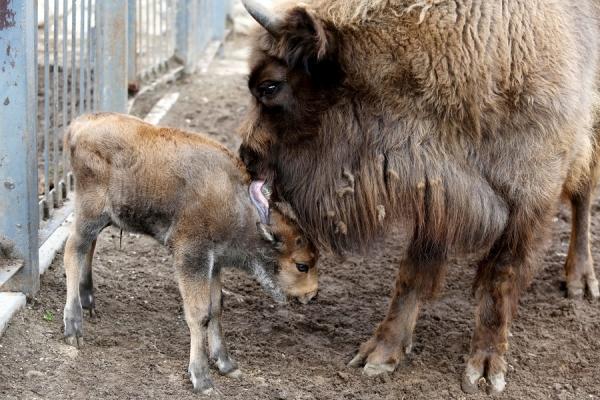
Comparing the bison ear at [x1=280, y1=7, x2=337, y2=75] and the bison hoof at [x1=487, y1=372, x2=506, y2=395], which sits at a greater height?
the bison ear at [x1=280, y1=7, x2=337, y2=75]

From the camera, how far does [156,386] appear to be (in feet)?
13.6

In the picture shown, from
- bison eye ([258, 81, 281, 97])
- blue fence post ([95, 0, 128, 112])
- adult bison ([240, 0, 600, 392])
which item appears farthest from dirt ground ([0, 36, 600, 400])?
blue fence post ([95, 0, 128, 112])

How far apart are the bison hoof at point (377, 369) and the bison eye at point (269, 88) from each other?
1394mm

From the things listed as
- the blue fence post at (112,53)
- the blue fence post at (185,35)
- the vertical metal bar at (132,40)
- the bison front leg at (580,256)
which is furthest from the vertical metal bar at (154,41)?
the bison front leg at (580,256)

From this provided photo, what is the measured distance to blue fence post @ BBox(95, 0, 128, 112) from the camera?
262 inches

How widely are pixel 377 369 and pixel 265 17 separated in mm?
1752

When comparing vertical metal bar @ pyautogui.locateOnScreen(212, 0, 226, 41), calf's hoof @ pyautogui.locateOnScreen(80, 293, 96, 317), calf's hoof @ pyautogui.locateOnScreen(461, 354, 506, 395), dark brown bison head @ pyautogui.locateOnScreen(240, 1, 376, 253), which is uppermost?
dark brown bison head @ pyautogui.locateOnScreen(240, 1, 376, 253)

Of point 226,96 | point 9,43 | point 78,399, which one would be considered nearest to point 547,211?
point 78,399

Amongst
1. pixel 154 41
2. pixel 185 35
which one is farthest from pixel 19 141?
pixel 185 35

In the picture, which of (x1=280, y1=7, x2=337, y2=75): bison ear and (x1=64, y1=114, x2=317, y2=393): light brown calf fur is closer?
(x1=280, y1=7, x2=337, y2=75): bison ear

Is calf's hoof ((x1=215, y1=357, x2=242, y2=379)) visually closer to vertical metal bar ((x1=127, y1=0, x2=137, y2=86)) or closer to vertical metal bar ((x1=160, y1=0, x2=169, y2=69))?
vertical metal bar ((x1=127, y1=0, x2=137, y2=86))

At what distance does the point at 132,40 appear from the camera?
28.3 ft

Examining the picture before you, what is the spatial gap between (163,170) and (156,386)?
95 centimetres

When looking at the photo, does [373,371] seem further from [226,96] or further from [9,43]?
[226,96]
